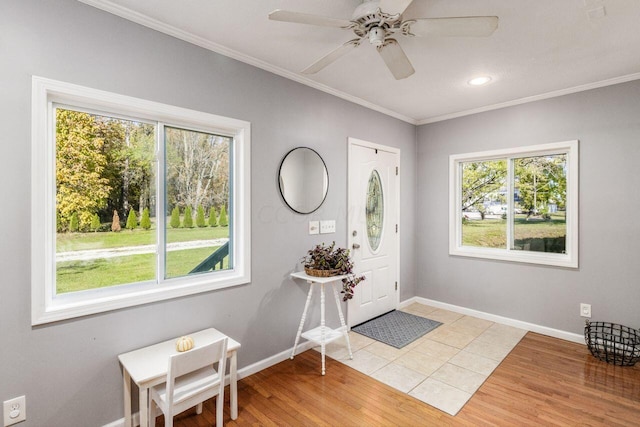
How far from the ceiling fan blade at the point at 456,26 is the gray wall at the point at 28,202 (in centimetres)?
143

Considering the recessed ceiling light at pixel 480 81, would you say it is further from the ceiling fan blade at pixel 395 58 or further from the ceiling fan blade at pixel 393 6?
the ceiling fan blade at pixel 393 6

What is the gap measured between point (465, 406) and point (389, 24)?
249 cm

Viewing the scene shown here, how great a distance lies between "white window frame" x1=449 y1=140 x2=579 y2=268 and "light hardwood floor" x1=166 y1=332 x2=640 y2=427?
103 cm

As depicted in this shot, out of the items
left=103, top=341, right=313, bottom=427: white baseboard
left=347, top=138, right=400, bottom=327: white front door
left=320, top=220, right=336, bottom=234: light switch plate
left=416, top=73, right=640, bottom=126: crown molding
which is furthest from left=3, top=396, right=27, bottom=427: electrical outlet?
left=416, top=73, right=640, bottom=126: crown molding

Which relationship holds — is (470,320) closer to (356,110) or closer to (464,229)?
(464,229)

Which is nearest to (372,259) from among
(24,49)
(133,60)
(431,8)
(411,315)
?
(411,315)

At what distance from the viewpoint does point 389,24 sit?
5.76ft

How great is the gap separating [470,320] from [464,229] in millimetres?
1133

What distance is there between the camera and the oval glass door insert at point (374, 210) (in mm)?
3783

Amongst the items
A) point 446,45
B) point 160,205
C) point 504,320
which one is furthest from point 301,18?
point 504,320

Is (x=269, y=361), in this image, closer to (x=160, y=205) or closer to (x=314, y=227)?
(x=314, y=227)

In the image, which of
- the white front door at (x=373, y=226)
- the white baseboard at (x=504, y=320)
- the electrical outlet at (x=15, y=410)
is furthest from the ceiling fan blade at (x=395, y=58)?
the white baseboard at (x=504, y=320)

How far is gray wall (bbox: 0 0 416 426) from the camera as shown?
1.63m

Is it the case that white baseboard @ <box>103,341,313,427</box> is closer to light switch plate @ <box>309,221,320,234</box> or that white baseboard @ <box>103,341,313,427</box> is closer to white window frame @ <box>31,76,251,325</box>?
white window frame @ <box>31,76,251,325</box>
